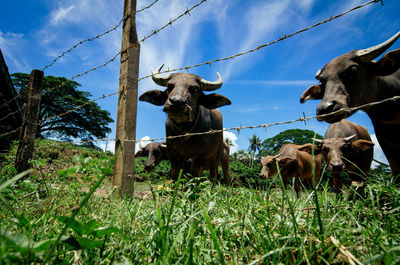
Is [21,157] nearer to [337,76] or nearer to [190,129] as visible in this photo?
[190,129]

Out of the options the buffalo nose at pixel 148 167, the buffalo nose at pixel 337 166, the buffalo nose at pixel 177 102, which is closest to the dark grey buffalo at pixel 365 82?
the buffalo nose at pixel 337 166

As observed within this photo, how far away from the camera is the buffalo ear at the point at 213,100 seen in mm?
4301

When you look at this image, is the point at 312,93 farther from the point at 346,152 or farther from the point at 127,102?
the point at 127,102

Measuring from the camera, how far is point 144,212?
1.80m

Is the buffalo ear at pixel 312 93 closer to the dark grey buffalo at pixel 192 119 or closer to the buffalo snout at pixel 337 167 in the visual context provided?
the dark grey buffalo at pixel 192 119

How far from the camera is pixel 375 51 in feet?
9.49

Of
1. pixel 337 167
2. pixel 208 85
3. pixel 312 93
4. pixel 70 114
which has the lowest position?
pixel 337 167

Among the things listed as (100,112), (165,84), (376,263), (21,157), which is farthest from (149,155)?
(100,112)

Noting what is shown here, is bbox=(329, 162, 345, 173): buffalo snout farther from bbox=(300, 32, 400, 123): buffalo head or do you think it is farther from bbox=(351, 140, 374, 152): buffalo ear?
bbox=(300, 32, 400, 123): buffalo head

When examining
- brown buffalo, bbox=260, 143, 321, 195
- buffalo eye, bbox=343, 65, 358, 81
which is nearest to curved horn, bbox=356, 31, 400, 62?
buffalo eye, bbox=343, 65, 358, 81

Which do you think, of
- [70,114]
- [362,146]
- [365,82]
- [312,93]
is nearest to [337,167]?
[362,146]

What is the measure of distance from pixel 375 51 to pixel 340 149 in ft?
7.85

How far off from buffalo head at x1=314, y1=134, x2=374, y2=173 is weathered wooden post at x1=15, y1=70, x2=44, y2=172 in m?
5.05

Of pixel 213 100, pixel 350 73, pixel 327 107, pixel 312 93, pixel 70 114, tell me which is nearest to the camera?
pixel 327 107
